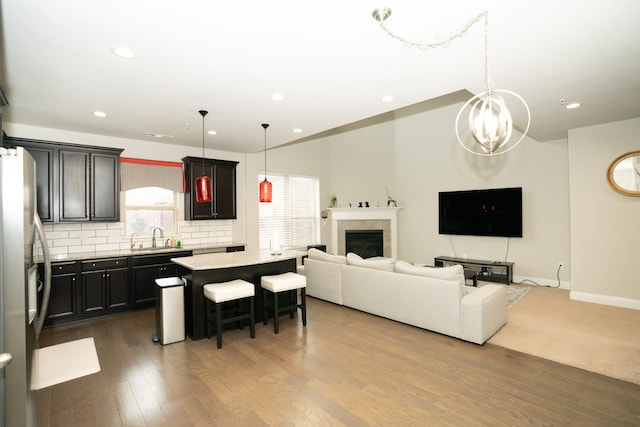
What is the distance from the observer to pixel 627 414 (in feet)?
7.60

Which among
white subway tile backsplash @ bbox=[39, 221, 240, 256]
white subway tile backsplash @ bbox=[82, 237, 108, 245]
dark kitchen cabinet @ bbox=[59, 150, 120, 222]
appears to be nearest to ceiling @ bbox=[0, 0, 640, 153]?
dark kitchen cabinet @ bbox=[59, 150, 120, 222]

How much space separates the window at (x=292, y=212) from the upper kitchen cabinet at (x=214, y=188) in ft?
3.44

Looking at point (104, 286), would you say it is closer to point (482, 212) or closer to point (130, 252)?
point (130, 252)

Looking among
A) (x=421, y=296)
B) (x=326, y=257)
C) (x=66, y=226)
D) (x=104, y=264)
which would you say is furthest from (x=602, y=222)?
(x=66, y=226)

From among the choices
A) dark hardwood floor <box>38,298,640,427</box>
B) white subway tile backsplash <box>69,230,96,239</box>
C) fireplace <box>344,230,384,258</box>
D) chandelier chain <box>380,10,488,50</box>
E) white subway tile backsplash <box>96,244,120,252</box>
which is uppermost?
chandelier chain <box>380,10,488,50</box>

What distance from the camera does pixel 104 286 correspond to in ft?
15.1

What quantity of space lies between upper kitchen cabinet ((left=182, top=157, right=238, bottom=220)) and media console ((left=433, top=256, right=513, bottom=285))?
14.7 ft

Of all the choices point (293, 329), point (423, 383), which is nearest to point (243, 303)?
point (293, 329)

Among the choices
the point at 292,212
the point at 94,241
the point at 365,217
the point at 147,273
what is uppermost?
the point at 292,212

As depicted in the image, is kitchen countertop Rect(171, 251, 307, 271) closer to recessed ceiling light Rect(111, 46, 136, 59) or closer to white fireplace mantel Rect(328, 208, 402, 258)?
recessed ceiling light Rect(111, 46, 136, 59)

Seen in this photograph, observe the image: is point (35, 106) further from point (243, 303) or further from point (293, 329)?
point (293, 329)

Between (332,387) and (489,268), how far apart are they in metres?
4.82

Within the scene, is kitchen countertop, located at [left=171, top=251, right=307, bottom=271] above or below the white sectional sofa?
above

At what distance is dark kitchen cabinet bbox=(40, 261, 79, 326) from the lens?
4223 millimetres
